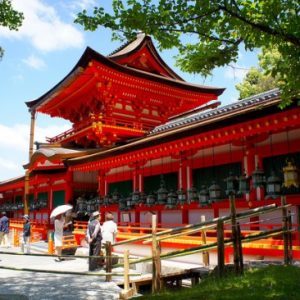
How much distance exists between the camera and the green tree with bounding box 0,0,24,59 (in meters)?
8.40

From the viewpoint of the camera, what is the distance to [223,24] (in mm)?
6129

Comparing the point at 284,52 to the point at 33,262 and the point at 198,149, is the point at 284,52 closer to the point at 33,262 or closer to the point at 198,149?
the point at 198,149

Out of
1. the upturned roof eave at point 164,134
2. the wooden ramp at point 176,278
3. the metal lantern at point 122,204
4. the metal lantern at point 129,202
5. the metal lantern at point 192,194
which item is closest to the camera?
the wooden ramp at point 176,278

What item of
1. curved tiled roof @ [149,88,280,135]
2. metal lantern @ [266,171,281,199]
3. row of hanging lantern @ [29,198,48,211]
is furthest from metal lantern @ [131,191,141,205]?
row of hanging lantern @ [29,198,48,211]

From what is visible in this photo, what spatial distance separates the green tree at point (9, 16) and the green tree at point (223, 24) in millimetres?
2898

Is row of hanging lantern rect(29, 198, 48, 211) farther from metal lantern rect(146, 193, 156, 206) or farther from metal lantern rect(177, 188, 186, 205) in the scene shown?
metal lantern rect(177, 188, 186, 205)

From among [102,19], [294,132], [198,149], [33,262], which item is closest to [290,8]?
[102,19]

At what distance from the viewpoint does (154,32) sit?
241 inches

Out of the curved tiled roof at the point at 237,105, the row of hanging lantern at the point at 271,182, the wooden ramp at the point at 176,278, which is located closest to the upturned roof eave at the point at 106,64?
the curved tiled roof at the point at 237,105

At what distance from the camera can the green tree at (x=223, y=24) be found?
564 centimetres

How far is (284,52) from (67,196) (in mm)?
16263

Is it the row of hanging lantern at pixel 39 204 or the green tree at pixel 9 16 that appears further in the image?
the row of hanging lantern at pixel 39 204

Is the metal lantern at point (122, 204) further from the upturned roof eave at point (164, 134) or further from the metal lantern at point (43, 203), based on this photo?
the metal lantern at point (43, 203)

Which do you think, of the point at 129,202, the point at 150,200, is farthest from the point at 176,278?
the point at 129,202
